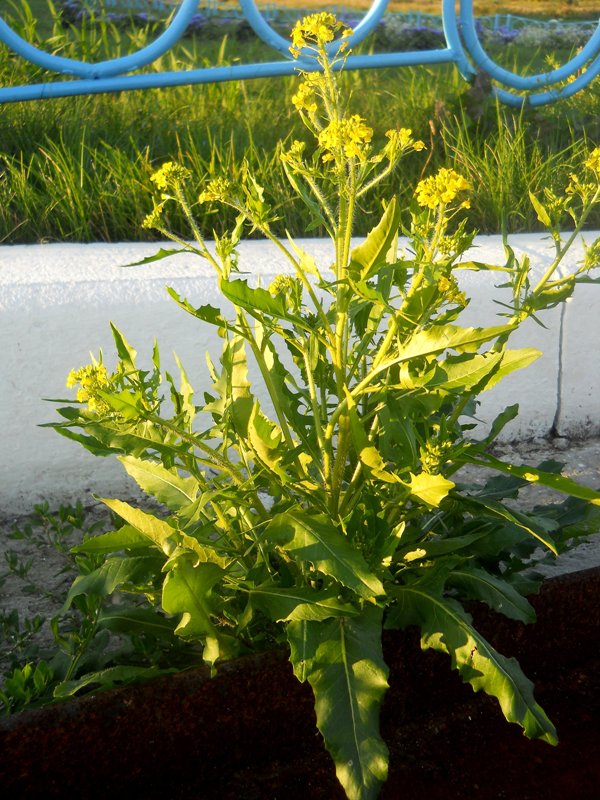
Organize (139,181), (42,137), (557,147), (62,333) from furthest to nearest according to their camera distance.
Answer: (557,147) → (42,137) → (139,181) → (62,333)

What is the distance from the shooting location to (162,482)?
1.99 m

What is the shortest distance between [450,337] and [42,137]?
2473mm

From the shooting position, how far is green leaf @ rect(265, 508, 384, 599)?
167cm

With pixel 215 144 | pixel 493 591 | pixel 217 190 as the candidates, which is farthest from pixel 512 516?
pixel 215 144

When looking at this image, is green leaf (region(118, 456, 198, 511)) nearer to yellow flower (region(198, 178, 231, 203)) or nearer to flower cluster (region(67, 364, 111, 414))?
flower cluster (region(67, 364, 111, 414))

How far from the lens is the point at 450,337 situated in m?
1.60

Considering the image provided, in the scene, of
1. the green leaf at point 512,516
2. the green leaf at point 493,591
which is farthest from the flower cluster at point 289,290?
the green leaf at point 493,591

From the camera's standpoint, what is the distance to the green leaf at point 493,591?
1906 millimetres

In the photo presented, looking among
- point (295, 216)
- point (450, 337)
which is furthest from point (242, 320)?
point (295, 216)

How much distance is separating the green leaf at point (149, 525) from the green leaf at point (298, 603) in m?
0.18

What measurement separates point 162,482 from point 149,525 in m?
0.19

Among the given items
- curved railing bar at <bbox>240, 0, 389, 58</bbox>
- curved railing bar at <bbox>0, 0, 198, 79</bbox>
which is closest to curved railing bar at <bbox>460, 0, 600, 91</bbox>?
curved railing bar at <bbox>240, 0, 389, 58</bbox>

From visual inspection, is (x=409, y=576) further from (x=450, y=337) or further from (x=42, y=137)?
(x=42, y=137)

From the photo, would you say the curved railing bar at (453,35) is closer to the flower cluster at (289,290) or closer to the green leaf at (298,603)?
the flower cluster at (289,290)
